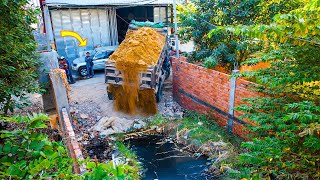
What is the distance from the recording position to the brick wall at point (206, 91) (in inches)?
297

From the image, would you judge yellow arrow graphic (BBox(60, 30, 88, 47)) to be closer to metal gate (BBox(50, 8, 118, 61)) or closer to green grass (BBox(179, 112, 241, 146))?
metal gate (BBox(50, 8, 118, 61))

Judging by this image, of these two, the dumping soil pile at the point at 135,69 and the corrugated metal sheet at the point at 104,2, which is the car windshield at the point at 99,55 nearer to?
the corrugated metal sheet at the point at 104,2

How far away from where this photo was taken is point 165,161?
24.1 feet

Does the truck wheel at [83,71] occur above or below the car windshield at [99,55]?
below

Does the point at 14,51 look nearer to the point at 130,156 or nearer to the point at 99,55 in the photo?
the point at 130,156

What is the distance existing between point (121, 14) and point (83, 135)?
1347 centimetres

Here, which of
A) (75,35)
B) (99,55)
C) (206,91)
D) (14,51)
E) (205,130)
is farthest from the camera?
(75,35)

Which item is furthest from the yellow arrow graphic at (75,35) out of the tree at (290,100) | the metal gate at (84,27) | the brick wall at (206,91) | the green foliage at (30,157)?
the green foliage at (30,157)

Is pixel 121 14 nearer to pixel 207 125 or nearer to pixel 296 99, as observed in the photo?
pixel 207 125

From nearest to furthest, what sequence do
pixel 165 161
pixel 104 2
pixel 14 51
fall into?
pixel 14 51
pixel 165 161
pixel 104 2

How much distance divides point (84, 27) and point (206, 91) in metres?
10.6

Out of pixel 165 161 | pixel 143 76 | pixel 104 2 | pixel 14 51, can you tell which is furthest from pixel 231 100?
pixel 104 2

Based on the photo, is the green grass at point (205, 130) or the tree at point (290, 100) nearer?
the tree at point (290, 100)

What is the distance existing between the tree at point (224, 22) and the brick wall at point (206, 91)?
1.64 ft
